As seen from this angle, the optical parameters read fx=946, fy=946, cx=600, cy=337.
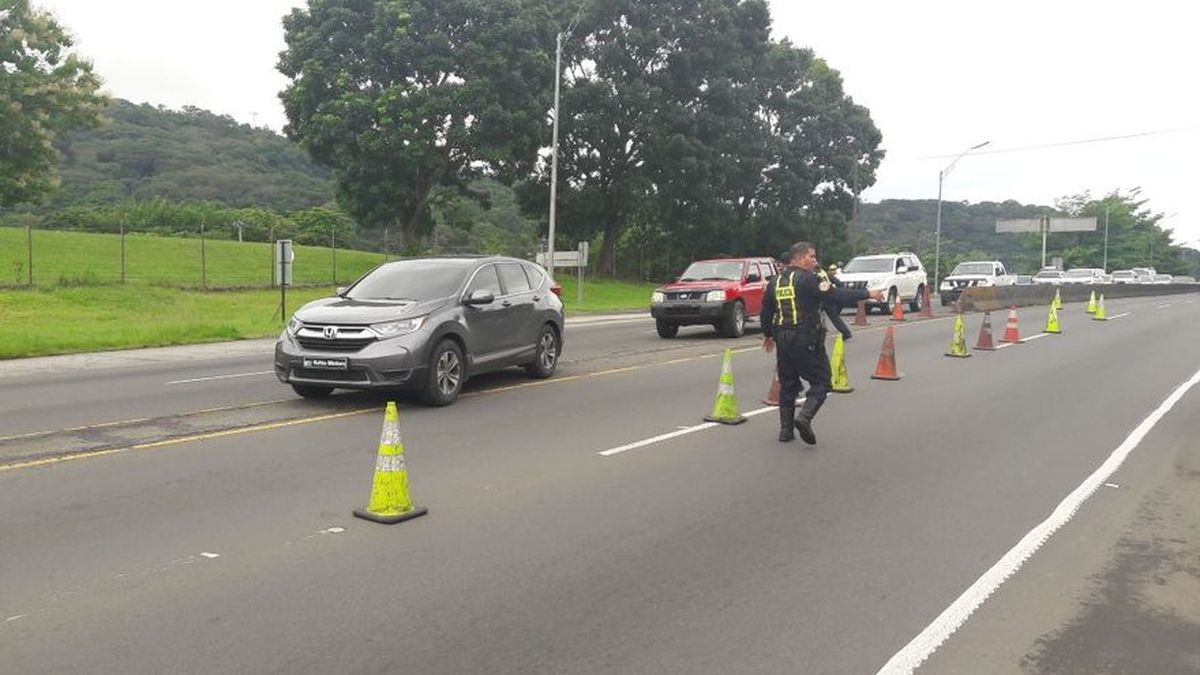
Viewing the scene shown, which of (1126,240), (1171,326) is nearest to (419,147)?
(1171,326)

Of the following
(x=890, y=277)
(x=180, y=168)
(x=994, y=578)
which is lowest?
(x=994, y=578)

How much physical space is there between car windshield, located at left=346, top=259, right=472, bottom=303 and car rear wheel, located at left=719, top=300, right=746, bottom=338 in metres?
9.42

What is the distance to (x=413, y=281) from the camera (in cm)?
1113

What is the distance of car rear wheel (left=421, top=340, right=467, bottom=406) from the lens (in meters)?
10.1

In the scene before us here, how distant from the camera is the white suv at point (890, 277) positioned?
27.1m

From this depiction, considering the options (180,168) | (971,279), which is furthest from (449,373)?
(180,168)

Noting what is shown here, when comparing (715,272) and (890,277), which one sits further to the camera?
(890,277)

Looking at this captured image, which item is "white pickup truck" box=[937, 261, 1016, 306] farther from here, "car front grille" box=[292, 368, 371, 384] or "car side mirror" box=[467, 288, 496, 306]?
"car front grille" box=[292, 368, 371, 384]

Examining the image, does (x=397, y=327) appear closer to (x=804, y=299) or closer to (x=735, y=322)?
(x=804, y=299)

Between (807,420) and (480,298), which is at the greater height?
(480,298)

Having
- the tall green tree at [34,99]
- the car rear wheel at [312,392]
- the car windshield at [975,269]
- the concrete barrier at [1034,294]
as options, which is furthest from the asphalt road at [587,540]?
the car windshield at [975,269]

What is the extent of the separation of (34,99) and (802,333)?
33.3m

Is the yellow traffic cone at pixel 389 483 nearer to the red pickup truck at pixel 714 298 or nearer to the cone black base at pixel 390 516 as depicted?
the cone black base at pixel 390 516

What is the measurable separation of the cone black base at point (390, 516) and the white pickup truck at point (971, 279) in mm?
34738
